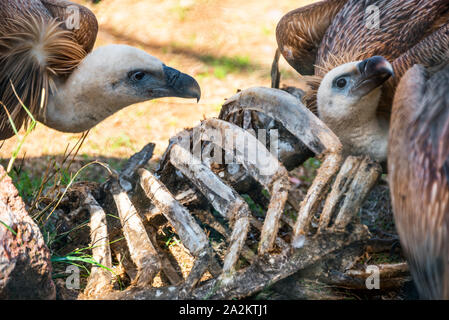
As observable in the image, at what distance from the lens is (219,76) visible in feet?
17.6

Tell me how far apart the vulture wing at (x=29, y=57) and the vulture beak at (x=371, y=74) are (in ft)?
5.09

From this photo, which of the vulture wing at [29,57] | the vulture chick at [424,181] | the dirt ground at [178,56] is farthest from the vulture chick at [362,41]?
the vulture wing at [29,57]

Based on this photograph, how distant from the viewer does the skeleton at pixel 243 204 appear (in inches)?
87.1

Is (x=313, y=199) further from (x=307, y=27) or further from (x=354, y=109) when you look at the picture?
(x=307, y=27)

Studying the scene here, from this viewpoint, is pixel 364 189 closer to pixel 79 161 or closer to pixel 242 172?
pixel 242 172

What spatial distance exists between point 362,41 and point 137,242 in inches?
68.4

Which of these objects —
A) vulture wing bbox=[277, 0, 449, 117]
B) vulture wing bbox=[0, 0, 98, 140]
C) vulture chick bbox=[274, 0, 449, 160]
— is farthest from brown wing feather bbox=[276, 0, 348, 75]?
vulture wing bbox=[0, 0, 98, 140]

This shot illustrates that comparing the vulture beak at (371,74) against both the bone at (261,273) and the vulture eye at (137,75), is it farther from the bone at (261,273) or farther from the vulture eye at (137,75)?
the vulture eye at (137,75)

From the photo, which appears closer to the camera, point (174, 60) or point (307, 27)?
point (307, 27)

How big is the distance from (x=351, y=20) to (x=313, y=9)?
409 mm

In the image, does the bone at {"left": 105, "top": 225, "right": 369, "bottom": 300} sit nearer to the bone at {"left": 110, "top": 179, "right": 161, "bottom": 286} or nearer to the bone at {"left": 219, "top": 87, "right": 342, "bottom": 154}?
the bone at {"left": 110, "top": 179, "right": 161, "bottom": 286}

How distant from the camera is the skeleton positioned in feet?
7.26

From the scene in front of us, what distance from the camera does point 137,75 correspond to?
2744 millimetres

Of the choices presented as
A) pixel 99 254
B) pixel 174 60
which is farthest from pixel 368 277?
pixel 174 60
